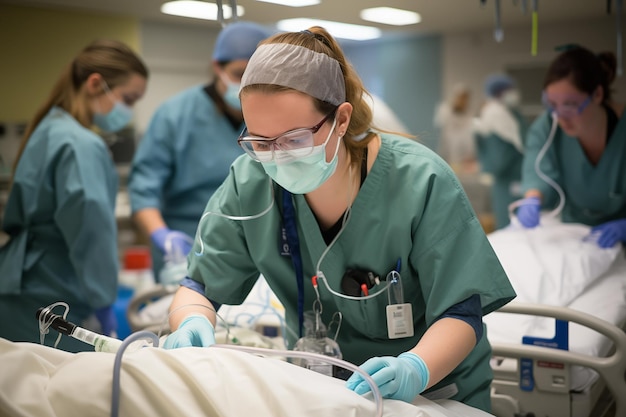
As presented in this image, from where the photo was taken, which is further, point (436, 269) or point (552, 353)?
point (552, 353)

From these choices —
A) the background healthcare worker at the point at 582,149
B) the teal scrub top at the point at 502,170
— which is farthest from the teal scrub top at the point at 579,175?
the teal scrub top at the point at 502,170

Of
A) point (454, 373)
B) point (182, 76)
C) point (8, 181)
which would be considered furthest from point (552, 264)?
point (182, 76)

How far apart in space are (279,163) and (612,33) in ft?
5.41

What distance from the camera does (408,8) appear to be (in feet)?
7.06

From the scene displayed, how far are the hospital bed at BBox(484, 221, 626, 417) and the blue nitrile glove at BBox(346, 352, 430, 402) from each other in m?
0.65

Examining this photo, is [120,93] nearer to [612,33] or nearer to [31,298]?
[31,298]

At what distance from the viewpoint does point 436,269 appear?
136cm

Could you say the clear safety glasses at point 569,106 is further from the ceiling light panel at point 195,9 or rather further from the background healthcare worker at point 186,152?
the ceiling light panel at point 195,9

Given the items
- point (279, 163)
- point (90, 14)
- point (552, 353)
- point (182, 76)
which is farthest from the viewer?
point (182, 76)

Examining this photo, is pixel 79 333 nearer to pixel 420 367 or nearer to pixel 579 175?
pixel 420 367

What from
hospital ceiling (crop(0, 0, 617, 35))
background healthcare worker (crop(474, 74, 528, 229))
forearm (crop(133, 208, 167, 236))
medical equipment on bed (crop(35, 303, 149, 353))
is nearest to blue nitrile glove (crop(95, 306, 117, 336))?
forearm (crop(133, 208, 167, 236))

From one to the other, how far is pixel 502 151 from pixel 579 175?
218 centimetres

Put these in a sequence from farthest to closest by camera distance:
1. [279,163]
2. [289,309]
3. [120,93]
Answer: [120,93] < [289,309] < [279,163]

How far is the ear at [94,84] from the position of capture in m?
2.27
